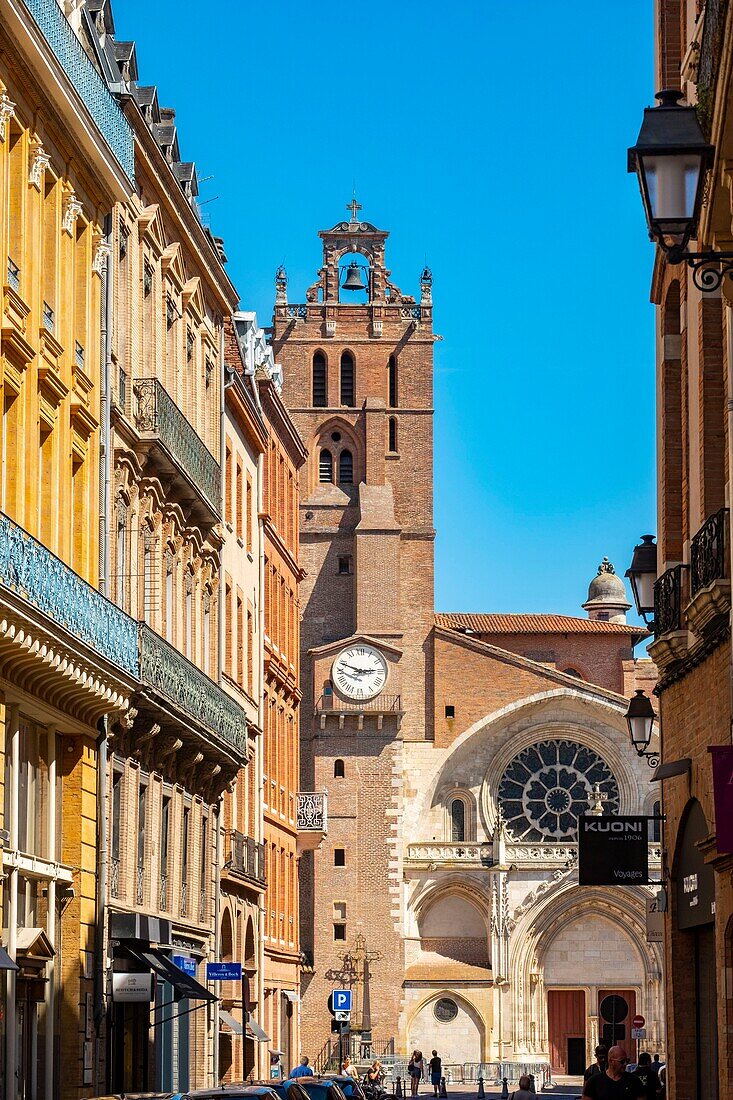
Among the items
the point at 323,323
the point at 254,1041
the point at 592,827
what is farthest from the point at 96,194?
the point at 323,323

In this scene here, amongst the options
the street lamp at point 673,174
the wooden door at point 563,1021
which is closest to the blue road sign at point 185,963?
the street lamp at point 673,174

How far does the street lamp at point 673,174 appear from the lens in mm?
10430

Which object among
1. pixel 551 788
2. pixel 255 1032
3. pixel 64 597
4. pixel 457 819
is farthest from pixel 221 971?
pixel 551 788

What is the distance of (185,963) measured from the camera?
1163 inches

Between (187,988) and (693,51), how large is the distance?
1436cm

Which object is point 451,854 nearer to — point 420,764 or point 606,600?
point 420,764

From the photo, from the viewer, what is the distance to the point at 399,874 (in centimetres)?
7219

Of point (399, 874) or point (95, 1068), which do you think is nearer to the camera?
point (95, 1068)

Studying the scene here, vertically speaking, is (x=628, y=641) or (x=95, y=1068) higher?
(x=628, y=641)

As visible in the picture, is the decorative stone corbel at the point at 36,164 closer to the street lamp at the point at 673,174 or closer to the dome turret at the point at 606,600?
the street lamp at the point at 673,174

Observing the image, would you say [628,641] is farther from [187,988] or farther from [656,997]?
[187,988]

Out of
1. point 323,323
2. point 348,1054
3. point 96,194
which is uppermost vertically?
point 323,323

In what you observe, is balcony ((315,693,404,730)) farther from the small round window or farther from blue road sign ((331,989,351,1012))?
blue road sign ((331,989,351,1012))

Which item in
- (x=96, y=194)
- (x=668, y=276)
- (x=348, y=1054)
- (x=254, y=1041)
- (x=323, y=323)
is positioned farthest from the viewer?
(x=323, y=323)
